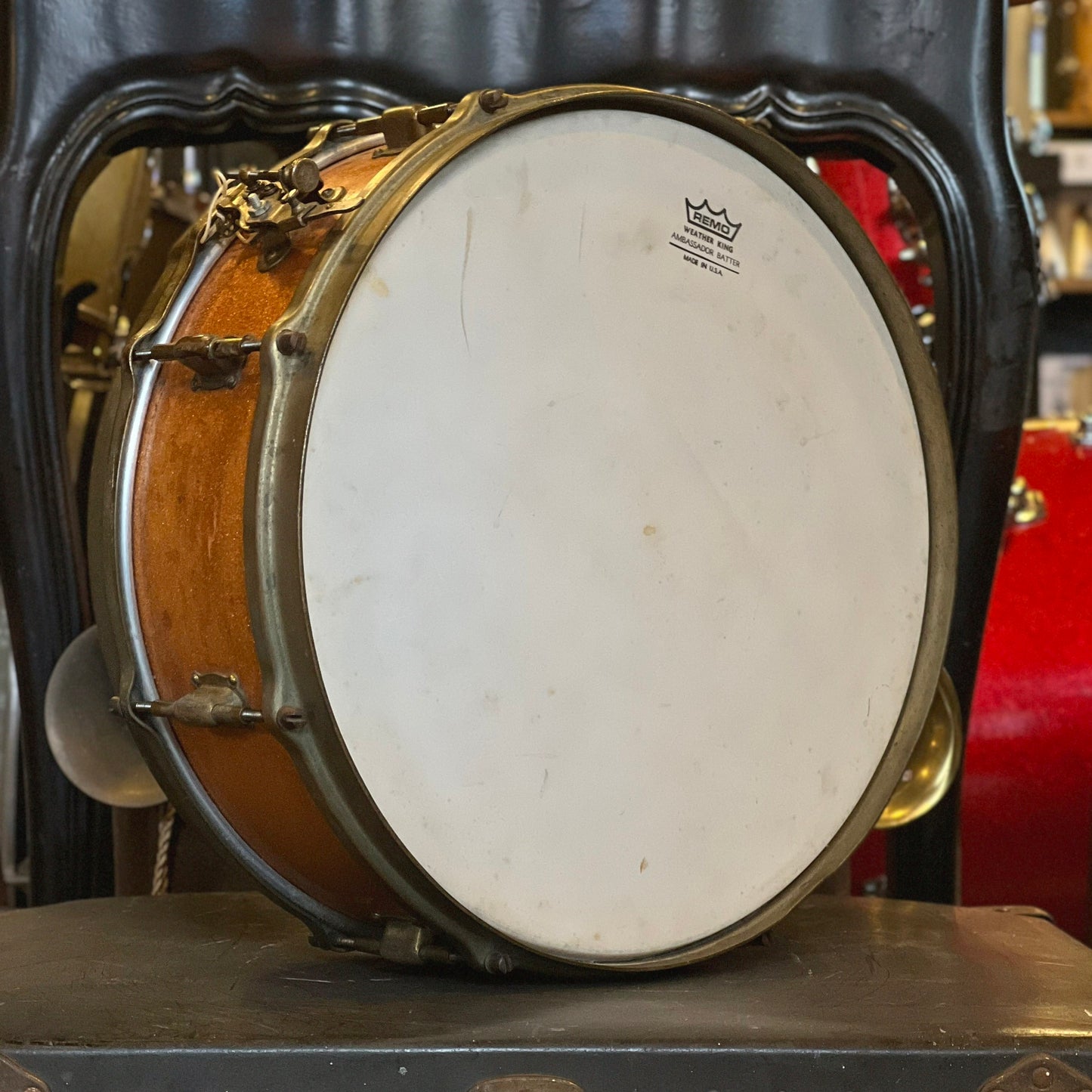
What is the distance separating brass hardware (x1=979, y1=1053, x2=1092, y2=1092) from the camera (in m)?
0.76

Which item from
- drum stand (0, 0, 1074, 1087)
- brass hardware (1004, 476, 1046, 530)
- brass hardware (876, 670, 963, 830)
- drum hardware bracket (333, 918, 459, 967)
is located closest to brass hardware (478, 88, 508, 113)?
drum stand (0, 0, 1074, 1087)

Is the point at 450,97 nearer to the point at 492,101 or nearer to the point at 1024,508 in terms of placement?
the point at 492,101

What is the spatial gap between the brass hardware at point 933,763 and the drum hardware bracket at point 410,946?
442 mm

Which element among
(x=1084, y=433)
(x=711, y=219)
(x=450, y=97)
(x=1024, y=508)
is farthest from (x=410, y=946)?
(x=1084, y=433)

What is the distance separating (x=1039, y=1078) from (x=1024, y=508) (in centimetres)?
102

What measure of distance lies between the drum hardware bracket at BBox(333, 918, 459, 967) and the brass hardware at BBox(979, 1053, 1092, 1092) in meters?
0.30

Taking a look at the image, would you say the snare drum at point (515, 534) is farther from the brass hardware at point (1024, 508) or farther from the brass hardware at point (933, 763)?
the brass hardware at point (1024, 508)

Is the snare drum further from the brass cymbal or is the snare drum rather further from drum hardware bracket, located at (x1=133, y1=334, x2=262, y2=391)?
the brass cymbal

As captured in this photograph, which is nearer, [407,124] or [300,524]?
[300,524]

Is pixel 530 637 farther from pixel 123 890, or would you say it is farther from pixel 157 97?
pixel 123 890

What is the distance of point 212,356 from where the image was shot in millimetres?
820

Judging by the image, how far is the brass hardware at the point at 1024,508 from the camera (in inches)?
66.1

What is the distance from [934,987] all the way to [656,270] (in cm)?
46

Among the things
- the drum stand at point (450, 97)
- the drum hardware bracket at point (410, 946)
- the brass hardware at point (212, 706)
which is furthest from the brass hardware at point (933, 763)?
the brass hardware at point (212, 706)
